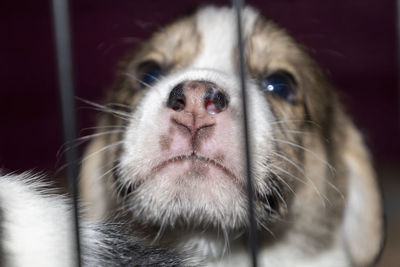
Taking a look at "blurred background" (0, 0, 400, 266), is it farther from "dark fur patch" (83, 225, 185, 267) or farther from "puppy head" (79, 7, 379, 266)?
"dark fur patch" (83, 225, 185, 267)

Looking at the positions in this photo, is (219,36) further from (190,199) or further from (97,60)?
(97,60)

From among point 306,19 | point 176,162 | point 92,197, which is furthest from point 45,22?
point 176,162

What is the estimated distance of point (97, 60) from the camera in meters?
3.37

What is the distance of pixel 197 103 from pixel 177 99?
0.20 feet

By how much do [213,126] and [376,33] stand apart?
8.31 feet

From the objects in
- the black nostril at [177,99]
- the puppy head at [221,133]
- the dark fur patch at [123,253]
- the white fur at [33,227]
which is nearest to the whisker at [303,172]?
the puppy head at [221,133]

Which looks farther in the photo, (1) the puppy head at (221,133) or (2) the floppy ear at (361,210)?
(2) the floppy ear at (361,210)

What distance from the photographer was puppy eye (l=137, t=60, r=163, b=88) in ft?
5.74

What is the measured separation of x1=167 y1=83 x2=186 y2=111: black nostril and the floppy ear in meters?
0.74

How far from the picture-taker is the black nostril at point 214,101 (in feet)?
4.24

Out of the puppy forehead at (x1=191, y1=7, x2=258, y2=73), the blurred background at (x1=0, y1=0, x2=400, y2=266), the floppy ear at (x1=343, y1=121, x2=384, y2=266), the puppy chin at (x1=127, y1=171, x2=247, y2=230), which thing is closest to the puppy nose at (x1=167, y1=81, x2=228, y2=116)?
the puppy chin at (x1=127, y1=171, x2=247, y2=230)

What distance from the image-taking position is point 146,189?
139 cm

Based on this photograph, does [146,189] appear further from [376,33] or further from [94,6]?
[376,33]

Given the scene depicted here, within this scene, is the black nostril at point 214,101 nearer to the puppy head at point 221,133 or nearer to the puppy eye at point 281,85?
the puppy head at point 221,133
